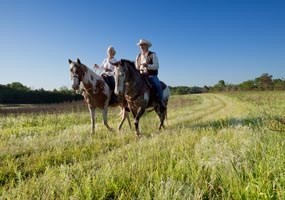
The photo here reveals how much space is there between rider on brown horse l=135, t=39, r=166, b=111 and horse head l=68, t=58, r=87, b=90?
5.98ft

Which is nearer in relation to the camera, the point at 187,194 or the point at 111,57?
the point at 187,194

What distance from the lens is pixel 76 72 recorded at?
895cm

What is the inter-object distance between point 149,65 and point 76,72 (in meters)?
2.24

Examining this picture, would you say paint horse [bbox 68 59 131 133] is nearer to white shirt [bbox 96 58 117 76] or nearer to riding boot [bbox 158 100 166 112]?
white shirt [bbox 96 58 117 76]

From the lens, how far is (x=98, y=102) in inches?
387

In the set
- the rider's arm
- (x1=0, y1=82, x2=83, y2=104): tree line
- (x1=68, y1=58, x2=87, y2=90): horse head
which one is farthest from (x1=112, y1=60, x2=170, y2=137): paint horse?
(x1=0, y1=82, x2=83, y2=104): tree line

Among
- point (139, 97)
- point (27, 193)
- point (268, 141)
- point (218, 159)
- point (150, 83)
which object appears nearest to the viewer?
point (27, 193)

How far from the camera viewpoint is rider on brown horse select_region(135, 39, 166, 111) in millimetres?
9258

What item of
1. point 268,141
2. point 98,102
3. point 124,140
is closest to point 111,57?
point 98,102

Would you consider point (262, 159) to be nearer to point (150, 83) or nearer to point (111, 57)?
point (150, 83)

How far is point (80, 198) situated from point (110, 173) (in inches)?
22.5

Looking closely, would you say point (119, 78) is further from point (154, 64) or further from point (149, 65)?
point (154, 64)

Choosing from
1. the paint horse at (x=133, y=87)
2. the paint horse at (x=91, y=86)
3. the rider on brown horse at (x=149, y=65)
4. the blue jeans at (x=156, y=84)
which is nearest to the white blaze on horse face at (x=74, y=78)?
the paint horse at (x=91, y=86)

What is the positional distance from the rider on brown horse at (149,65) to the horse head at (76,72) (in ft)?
5.98
